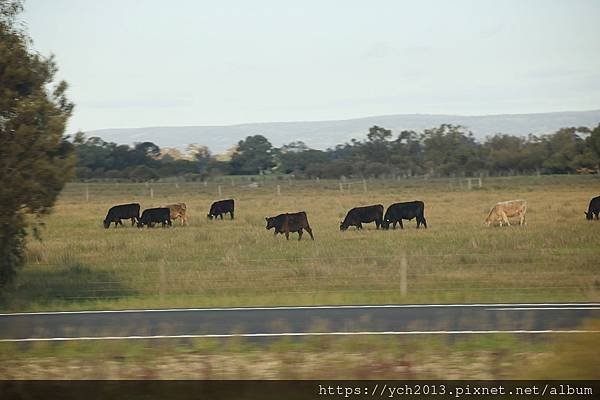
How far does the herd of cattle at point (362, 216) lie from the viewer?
102 feet

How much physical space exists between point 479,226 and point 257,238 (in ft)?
27.0

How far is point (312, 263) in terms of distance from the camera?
22.9 meters

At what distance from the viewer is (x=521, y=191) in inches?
2147

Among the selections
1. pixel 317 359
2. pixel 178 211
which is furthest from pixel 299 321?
pixel 178 211

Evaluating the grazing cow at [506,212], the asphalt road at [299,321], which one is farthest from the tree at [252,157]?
the asphalt road at [299,321]

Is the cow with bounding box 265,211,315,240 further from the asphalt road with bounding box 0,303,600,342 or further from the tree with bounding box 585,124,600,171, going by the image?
the tree with bounding box 585,124,600,171

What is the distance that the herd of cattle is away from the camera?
102ft

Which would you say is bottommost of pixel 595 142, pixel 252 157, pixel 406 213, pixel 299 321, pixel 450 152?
pixel 299 321

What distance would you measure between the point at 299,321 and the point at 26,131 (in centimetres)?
732

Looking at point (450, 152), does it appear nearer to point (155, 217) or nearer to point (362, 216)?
point (155, 217)

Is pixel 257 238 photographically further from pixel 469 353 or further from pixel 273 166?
pixel 273 166

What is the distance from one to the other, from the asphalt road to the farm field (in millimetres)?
1377

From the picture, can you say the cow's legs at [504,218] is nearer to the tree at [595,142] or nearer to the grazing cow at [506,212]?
the grazing cow at [506,212]

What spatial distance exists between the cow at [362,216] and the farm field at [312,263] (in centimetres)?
60
